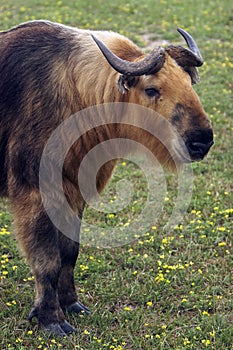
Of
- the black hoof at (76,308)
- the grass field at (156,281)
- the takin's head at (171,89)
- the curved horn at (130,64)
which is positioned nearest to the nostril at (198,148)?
the takin's head at (171,89)

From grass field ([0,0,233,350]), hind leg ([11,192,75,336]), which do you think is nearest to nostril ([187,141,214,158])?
hind leg ([11,192,75,336])

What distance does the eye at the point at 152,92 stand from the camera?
14.5 ft

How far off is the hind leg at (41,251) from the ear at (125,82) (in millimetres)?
975

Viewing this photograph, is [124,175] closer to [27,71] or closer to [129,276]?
[129,276]

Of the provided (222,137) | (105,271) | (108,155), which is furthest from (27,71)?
(222,137)

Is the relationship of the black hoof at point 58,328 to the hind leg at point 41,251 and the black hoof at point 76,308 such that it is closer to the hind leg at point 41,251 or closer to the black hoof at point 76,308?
the hind leg at point 41,251

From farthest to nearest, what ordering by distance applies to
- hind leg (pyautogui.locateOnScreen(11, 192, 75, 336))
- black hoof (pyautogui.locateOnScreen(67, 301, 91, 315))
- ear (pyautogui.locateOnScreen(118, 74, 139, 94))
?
1. black hoof (pyautogui.locateOnScreen(67, 301, 91, 315))
2. hind leg (pyautogui.locateOnScreen(11, 192, 75, 336))
3. ear (pyautogui.locateOnScreen(118, 74, 139, 94))

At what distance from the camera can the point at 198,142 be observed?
431 cm

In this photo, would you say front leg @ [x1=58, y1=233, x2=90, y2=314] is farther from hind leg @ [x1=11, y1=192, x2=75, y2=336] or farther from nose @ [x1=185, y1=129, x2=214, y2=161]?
nose @ [x1=185, y1=129, x2=214, y2=161]

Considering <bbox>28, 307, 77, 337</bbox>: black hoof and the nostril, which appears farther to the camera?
<bbox>28, 307, 77, 337</bbox>: black hoof

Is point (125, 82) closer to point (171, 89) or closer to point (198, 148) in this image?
point (171, 89)

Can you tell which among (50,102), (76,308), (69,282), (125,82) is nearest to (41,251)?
(69,282)

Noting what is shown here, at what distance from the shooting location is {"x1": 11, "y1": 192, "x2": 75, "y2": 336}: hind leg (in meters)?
4.72

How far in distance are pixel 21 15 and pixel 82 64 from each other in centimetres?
807
